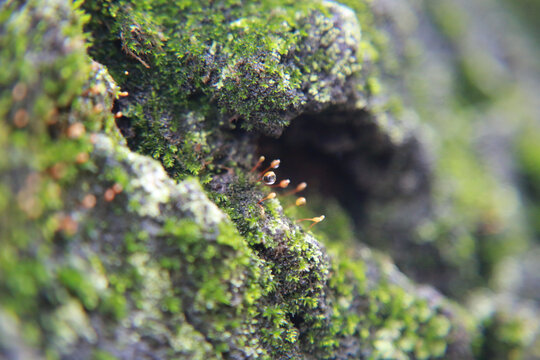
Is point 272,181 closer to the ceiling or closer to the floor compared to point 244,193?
closer to the ceiling

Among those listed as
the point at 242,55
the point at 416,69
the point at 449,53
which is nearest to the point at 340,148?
the point at 242,55

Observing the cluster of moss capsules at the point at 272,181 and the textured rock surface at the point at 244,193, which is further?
the cluster of moss capsules at the point at 272,181

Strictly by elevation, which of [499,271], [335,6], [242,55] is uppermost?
[335,6]

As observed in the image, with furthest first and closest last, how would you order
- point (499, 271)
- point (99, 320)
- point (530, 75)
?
1. point (530, 75)
2. point (499, 271)
3. point (99, 320)

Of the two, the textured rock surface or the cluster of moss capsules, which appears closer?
the textured rock surface

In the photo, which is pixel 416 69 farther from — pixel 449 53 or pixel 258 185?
pixel 258 185

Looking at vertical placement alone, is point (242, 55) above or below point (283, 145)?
above

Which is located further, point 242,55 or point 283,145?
point 283,145

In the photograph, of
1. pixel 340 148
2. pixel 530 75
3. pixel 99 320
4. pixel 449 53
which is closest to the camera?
pixel 99 320
